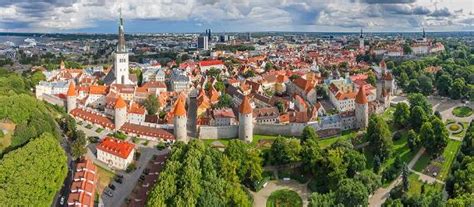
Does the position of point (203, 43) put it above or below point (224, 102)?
above

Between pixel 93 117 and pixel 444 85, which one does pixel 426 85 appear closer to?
pixel 444 85

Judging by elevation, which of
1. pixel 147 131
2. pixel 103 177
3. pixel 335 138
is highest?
pixel 147 131

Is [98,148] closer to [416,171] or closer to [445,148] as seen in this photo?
[416,171]

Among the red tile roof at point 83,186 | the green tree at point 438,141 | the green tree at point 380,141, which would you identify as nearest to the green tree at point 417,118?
the green tree at point 438,141

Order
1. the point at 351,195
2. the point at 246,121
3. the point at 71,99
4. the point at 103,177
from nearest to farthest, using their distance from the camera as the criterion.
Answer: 1. the point at 351,195
2. the point at 103,177
3. the point at 246,121
4. the point at 71,99

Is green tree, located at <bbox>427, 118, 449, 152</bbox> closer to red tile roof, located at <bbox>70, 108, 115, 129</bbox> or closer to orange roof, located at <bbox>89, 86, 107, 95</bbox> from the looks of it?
red tile roof, located at <bbox>70, 108, 115, 129</bbox>

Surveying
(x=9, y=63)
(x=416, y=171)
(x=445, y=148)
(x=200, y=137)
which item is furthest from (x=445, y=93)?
(x=9, y=63)

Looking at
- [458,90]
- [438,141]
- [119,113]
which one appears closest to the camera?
[438,141]

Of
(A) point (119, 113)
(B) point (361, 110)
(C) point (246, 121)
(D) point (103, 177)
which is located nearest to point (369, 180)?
(C) point (246, 121)
